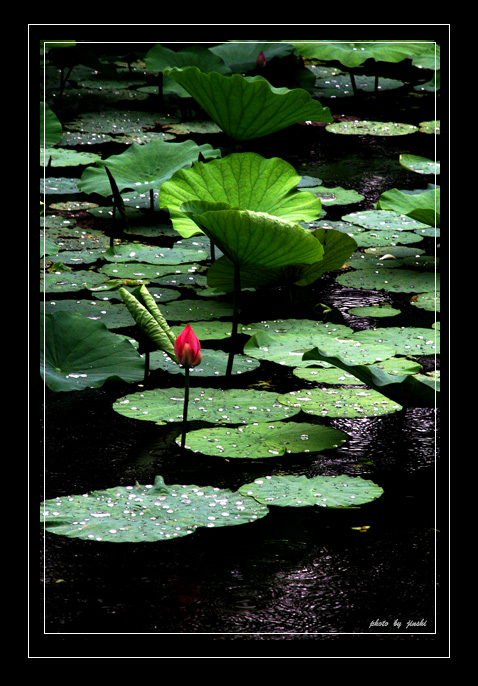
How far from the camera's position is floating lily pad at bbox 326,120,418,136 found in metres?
5.25

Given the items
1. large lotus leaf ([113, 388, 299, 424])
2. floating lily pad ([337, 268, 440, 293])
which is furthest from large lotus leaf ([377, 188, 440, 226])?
large lotus leaf ([113, 388, 299, 424])

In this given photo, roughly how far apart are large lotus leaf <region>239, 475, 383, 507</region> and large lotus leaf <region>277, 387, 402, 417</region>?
0.32 m

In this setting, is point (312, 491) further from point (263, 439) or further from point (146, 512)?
point (146, 512)

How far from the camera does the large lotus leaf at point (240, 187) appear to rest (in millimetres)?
2754

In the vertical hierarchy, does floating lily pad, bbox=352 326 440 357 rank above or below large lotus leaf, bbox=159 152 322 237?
below

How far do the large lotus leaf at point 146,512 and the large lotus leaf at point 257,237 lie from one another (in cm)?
79

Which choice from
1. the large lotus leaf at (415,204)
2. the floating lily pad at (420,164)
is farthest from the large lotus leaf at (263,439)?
the floating lily pad at (420,164)

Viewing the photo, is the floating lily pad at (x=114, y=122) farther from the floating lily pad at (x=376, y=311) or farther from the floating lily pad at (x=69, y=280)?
the floating lily pad at (x=376, y=311)

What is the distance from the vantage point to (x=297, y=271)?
3.00 meters

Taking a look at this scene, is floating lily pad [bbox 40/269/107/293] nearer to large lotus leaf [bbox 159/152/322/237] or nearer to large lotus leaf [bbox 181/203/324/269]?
large lotus leaf [bbox 159/152/322/237]

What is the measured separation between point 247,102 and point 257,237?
1103mm
